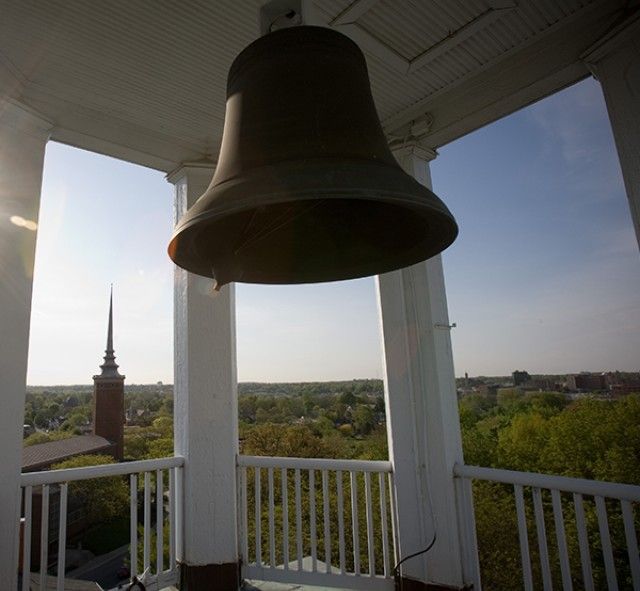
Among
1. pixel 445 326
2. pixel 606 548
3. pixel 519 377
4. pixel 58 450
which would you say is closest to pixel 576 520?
pixel 606 548

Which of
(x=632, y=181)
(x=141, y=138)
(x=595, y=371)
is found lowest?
(x=595, y=371)

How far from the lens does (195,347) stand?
9.30 ft

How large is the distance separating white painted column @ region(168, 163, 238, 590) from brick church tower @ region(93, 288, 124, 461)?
768mm

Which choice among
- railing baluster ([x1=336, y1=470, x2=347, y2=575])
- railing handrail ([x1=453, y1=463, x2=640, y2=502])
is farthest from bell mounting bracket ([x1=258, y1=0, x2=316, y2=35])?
railing baluster ([x1=336, y1=470, x2=347, y2=575])

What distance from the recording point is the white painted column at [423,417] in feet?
7.63

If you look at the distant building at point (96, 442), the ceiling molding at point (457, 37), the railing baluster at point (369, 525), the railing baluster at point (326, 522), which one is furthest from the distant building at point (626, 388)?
the distant building at point (96, 442)

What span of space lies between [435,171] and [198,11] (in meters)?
1.64

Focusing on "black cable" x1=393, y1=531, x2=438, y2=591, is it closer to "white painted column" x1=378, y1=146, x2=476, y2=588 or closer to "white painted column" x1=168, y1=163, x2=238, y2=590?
"white painted column" x1=378, y1=146, x2=476, y2=588

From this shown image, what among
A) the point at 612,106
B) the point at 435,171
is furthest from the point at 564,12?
the point at 435,171

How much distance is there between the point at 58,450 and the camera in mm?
2654

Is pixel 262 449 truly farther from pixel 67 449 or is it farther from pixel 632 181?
pixel 632 181

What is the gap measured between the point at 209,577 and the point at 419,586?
49.3 inches

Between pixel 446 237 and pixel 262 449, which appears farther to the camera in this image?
pixel 262 449

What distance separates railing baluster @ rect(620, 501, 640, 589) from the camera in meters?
1.61
